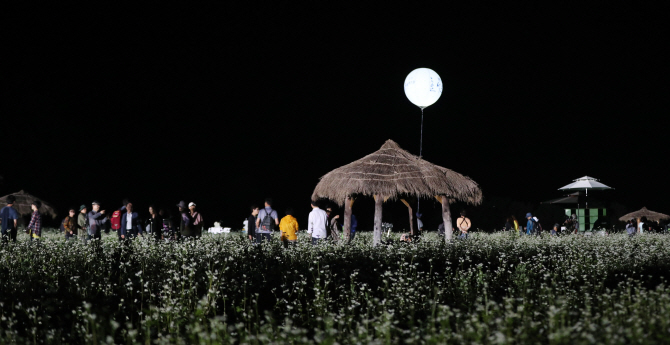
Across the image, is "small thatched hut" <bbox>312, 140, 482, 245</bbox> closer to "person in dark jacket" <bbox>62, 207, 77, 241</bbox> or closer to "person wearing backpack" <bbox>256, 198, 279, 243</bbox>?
"person wearing backpack" <bbox>256, 198, 279, 243</bbox>

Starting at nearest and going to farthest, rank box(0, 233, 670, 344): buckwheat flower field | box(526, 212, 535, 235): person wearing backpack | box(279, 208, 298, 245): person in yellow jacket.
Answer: box(0, 233, 670, 344): buckwheat flower field → box(279, 208, 298, 245): person in yellow jacket → box(526, 212, 535, 235): person wearing backpack

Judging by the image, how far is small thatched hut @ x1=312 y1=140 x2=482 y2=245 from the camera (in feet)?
50.0

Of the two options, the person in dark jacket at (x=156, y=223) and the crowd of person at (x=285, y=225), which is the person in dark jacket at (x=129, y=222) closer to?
the person in dark jacket at (x=156, y=223)

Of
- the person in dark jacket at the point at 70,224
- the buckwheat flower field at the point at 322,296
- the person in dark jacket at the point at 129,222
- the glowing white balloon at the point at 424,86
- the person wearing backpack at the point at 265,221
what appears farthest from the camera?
the glowing white balloon at the point at 424,86

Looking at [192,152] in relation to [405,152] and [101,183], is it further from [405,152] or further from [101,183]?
[405,152]

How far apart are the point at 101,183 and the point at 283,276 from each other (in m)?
29.5

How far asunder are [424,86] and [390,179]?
3714 mm

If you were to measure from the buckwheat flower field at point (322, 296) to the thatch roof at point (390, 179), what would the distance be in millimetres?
3868

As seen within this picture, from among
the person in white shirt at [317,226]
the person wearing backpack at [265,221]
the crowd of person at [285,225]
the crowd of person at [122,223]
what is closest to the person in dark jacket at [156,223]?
the crowd of person at [122,223]

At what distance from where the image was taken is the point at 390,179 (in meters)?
15.3

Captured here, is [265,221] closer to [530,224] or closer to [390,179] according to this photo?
[390,179]

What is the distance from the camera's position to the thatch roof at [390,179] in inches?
600

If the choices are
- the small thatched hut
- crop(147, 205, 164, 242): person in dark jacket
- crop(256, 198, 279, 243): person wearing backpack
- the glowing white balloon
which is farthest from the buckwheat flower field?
the glowing white balloon

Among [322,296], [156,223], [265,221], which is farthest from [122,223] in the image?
[322,296]
